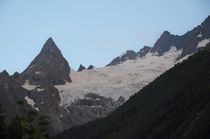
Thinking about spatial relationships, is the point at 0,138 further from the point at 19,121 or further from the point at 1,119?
the point at 19,121

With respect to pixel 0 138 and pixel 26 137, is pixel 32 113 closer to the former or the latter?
pixel 26 137

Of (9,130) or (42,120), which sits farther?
(9,130)

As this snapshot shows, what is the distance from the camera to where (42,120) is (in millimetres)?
63000

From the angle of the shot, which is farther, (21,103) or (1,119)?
(1,119)

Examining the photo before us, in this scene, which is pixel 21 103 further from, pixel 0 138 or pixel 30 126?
pixel 0 138

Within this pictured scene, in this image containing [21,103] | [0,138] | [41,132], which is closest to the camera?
[21,103]

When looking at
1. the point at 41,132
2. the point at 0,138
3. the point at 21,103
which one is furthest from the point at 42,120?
the point at 0,138

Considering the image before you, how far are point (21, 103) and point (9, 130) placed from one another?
23.0 m

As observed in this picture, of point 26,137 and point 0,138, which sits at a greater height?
point 0,138

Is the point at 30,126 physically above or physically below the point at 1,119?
below

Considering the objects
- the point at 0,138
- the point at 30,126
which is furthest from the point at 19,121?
the point at 0,138

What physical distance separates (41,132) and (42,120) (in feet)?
4.75

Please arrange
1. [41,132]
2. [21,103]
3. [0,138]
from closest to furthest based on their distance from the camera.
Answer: [21,103], [41,132], [0,138]

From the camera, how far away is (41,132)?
204ft
